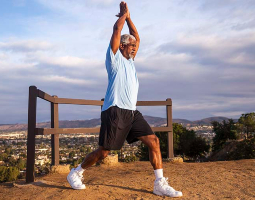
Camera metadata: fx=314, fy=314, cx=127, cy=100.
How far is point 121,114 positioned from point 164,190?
123 centimetres

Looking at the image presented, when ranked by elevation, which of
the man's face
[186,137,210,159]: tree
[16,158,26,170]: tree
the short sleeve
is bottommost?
[16,158,26,170]: tree

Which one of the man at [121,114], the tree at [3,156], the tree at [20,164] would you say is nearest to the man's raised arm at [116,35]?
the man at [121,114]

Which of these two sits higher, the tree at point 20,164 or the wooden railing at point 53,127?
the wooden railing at point 53,127

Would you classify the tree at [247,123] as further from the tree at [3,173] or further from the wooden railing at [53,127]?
the tree at [3,173]

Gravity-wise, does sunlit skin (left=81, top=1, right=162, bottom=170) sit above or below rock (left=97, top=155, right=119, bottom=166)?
above

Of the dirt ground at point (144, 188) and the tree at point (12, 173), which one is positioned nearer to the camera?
the dirt ground at point (144, 188)

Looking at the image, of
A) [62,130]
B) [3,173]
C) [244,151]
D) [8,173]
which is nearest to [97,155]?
[62,130]

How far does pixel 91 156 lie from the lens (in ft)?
14.9

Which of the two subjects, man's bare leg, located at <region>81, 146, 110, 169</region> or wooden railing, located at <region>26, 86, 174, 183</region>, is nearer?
man's bare leg, located at <region>81, 146, 110, 169</region>

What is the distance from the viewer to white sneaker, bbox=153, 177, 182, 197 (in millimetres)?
4391

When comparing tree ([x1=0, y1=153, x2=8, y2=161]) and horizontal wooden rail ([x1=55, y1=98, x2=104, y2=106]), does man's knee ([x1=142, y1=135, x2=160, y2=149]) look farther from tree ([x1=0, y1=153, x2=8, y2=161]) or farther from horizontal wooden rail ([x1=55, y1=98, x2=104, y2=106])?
tree ([x1=0, y1=153, x2=8, y2=161])

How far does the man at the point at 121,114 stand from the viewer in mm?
4375

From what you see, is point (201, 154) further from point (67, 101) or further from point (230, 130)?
point (67, 101)

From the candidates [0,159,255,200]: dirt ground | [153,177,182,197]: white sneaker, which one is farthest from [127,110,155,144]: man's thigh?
[0,159,255,200]: dirt ground
